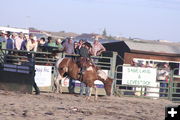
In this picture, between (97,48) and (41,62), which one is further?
(97,48)

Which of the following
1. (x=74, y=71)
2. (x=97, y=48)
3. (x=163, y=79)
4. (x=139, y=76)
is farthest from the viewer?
(x=163, y=79)

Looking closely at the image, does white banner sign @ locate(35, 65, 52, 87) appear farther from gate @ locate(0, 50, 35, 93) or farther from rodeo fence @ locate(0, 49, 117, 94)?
gate @ locate(0, 50, 35, 93)

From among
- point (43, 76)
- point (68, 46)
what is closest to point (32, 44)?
point (43, 76)

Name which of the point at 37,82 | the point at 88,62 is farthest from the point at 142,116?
the point at 37,82

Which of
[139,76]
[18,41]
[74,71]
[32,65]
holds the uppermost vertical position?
[18,41]

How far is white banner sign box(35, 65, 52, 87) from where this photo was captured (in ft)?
53.8

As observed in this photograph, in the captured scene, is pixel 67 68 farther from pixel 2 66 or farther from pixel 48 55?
pixel 2 66

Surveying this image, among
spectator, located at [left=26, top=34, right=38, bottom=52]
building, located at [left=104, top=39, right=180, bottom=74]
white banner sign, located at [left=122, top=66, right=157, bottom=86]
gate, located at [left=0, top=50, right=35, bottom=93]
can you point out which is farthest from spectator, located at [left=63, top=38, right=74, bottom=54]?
building, located at [left=104, top=39, right=180, bottom=74]

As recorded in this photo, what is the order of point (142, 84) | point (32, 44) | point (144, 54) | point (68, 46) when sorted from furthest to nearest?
point (144, 54)
point (142, 84)
point (68, 46)
point (32, 44)

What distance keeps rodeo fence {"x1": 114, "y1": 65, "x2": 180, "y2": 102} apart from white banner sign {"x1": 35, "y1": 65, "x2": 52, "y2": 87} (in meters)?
2.66

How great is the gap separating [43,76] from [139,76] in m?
3.94

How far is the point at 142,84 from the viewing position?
18.4 m

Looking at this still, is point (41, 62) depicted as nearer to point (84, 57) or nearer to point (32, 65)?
point (32, 65)

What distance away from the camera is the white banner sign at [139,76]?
1794cm
